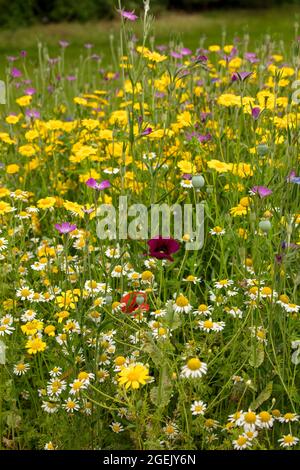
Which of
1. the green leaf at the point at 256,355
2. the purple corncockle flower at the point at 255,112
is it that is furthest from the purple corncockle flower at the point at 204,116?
the green leaf at the point at 256,355

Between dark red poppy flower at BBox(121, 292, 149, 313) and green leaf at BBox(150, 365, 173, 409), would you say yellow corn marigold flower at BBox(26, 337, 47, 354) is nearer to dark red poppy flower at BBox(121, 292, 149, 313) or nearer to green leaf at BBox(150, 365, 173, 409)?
dark red poppy flower at BBox(121, 292, 149, 313)

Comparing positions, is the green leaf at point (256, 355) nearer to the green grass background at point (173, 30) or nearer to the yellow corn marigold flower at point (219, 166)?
the yellow corn marigold flower at point (219, 166)

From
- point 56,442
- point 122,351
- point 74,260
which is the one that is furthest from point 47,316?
point 56,442

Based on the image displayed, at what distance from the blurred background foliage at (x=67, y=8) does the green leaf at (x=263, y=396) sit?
364 inches

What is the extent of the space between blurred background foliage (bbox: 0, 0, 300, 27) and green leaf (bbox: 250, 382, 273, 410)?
9.25m

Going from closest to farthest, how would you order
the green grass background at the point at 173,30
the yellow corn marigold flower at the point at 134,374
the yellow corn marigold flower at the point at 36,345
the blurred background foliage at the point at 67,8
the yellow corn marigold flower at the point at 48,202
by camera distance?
the yellow corn marigold flower at the point at 134,374, the yellow corn marigold flower at the point at 36,345, the yellow corn marigold flower at the point at 48,202, the green grass background at the point at 173,30, the blurred background foliage at the point at 67,8

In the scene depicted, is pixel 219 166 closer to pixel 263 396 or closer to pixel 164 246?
pixel 164 246

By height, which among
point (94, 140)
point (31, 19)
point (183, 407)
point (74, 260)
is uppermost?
point (31, 19)

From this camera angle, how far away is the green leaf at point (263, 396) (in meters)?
1.91

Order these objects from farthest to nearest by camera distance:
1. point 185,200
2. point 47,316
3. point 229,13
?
point 229,13, point 185,200, point 47,316

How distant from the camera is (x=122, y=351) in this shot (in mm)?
2189
